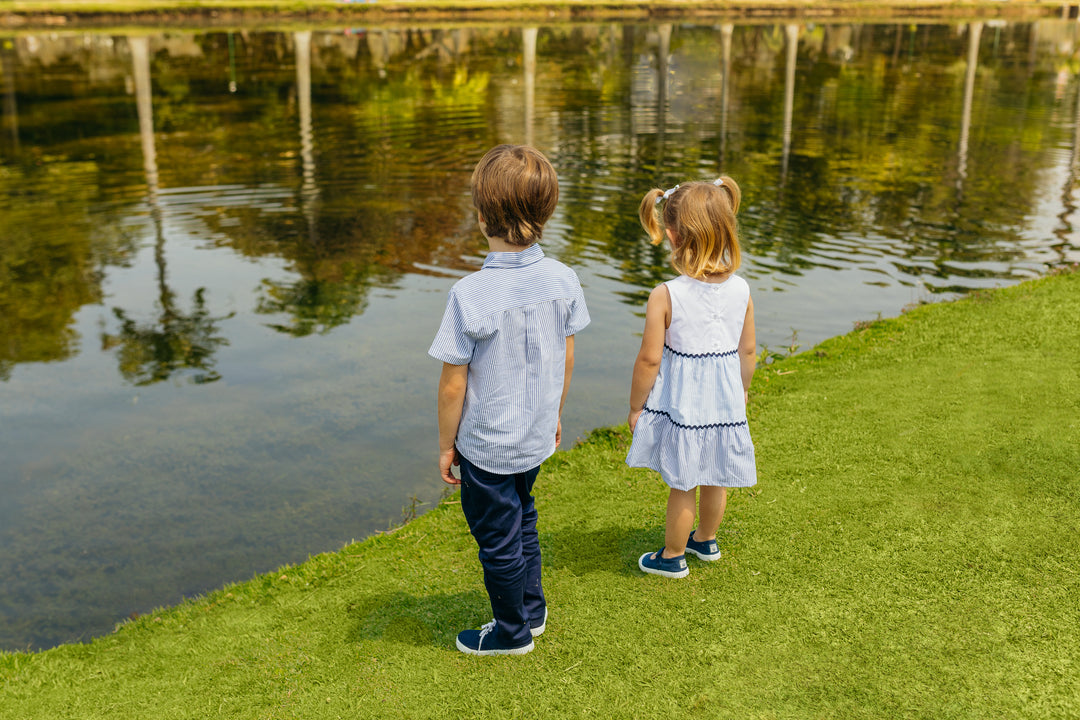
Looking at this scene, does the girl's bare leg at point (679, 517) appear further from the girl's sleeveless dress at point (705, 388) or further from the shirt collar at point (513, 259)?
the shirt collar at point (513, 259)

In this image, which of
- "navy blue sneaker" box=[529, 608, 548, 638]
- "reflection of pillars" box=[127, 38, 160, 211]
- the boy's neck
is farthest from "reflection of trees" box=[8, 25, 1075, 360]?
the boy's neck

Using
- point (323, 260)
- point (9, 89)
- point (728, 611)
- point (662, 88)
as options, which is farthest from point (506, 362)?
point (9, 89)

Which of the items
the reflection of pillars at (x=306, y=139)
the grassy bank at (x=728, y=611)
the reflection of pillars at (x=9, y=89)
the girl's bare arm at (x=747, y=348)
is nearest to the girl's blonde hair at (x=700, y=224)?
the girl's bare arm at (x=747, y=348)

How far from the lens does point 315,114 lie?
78.9ft

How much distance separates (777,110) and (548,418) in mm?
23457

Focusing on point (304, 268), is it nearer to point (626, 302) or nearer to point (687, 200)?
point (626, 302)

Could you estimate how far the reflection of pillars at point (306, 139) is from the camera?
14.0 meters

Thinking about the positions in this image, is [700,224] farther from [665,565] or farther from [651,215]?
[665,565]

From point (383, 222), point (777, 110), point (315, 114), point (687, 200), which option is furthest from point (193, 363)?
point (777, 110)

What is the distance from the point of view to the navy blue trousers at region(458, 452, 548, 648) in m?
3.43

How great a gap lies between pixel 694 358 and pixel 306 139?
1804 centimetres

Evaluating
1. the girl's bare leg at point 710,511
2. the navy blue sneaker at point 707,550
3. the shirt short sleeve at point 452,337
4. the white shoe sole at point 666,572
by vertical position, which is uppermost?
the shirt short sleeve at point 452,337

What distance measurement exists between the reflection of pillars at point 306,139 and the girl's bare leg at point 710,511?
9167 millimetres

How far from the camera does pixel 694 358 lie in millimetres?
3883
